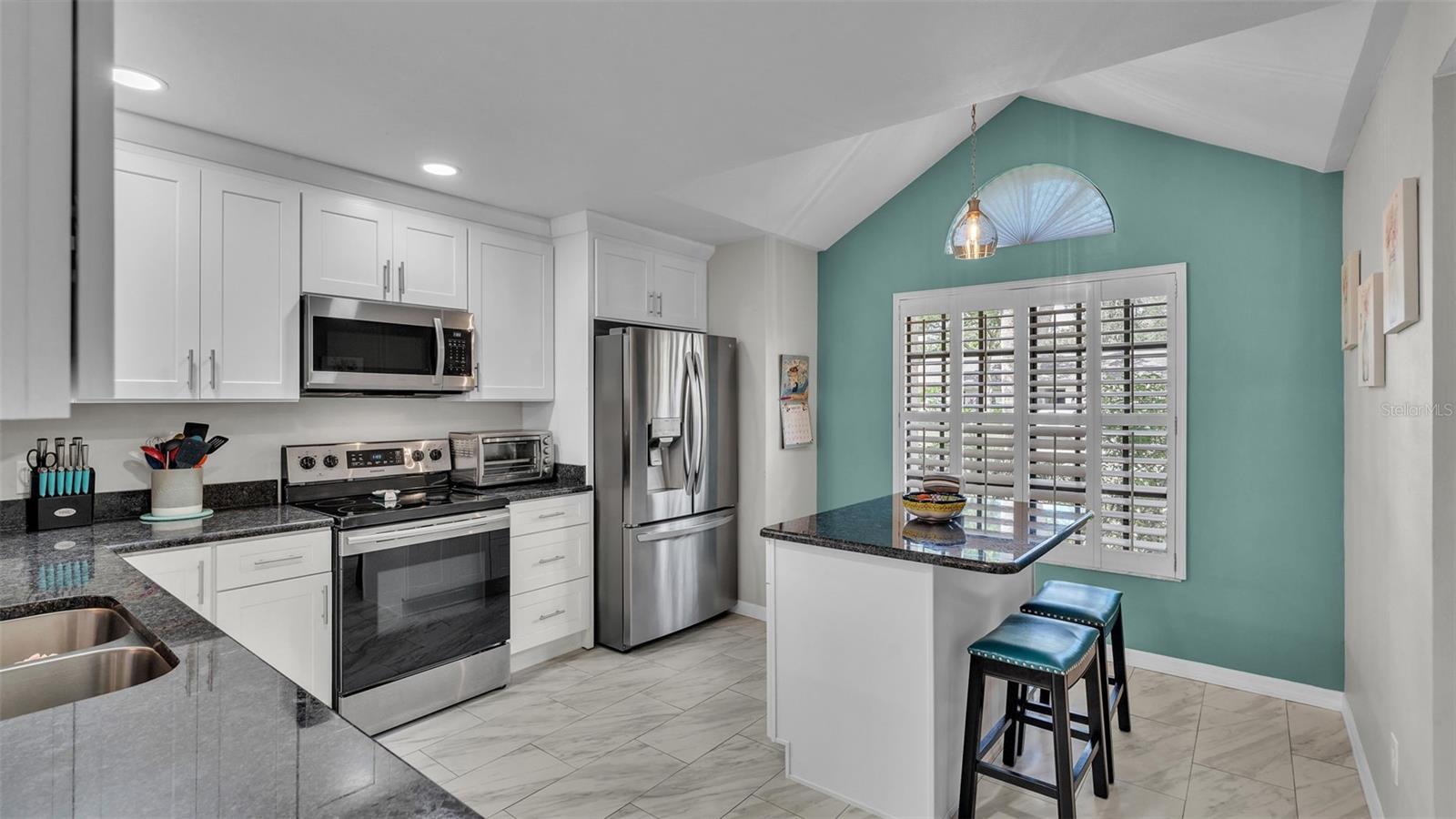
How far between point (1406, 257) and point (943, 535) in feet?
4.53

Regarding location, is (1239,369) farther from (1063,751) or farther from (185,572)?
(185,572)

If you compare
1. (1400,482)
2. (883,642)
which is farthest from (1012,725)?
(1400,482)

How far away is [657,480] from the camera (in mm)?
3938

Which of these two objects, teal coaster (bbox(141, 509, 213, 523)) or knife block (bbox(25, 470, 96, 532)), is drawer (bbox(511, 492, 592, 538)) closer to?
teal coaster (bbox(141, 509, 213, 523))

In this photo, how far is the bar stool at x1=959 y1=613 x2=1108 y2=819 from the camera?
2057mm

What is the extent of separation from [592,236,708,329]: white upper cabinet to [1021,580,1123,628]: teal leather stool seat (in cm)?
256

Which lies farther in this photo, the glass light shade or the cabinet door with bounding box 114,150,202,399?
the glass light shade

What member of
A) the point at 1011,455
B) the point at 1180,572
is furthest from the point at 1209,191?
the point at 1180,572

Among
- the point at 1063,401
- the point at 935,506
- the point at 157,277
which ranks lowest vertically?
the point at 935,506

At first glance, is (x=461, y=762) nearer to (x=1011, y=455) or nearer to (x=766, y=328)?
(x=766, y=328)

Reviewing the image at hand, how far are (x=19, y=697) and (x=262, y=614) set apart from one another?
4.30ft

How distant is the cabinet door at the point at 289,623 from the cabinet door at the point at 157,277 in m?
0.82

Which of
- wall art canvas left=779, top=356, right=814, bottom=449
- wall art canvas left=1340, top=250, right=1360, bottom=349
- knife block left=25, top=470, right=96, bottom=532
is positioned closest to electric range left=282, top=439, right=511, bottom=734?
knife block left=25, top=470, right=96, bottom=532

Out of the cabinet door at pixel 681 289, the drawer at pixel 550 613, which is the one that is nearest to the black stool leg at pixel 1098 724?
the drawer at pixel 550 613
